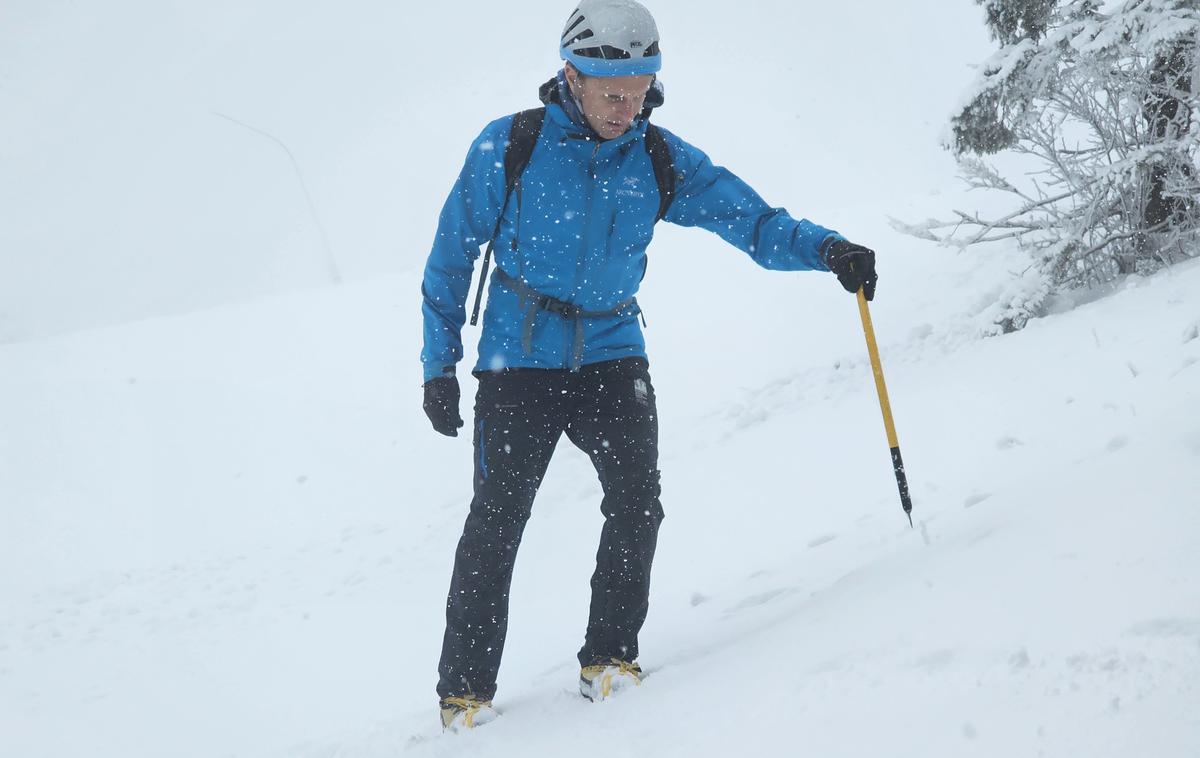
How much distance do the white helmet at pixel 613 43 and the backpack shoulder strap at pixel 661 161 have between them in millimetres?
299

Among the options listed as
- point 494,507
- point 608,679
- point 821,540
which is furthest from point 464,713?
point 821,540

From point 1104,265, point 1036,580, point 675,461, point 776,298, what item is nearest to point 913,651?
point 1036,580

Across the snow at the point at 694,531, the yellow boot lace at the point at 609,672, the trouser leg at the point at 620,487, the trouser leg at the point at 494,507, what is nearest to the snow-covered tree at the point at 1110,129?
the snow at the point at 694,531

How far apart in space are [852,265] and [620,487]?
1.19 m

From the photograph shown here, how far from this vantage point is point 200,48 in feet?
249

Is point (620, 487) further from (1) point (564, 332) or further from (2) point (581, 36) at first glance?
(2) point (581, 36)

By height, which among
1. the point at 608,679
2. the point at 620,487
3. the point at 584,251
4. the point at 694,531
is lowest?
the point at 608,679

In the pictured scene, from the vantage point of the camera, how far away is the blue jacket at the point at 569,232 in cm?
356

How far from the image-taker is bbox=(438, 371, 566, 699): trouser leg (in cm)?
368

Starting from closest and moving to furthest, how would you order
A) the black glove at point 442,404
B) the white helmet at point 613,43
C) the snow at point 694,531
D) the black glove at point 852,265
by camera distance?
the snow at point 694,531, the white helmet at point 613,43, the black glove at point 852,265, the black glove at point 442,404

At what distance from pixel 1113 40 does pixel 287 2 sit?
265 feet

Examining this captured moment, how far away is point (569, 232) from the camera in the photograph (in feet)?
11.8

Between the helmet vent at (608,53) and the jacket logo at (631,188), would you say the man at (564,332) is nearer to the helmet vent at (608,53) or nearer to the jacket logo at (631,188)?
the jacket logo at (631,188)

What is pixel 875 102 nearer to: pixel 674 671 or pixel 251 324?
pixel 251 324
